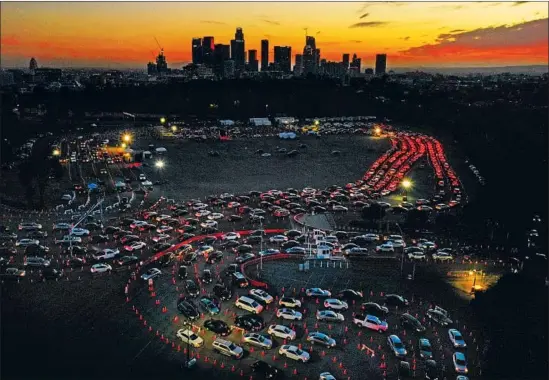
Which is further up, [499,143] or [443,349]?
[499,143]

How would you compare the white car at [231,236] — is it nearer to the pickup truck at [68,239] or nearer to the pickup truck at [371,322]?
the pickup truck at [68,239]

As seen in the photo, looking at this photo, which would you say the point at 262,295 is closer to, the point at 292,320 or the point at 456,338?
the point at 292,320

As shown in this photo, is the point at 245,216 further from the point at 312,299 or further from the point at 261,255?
the point at 312,299

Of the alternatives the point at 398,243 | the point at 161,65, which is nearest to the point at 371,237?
the point at 398,243

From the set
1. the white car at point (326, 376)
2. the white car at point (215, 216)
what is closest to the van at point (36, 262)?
the white car at point (215, 216)

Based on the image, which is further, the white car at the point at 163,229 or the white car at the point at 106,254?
the white car at the point at 163,229

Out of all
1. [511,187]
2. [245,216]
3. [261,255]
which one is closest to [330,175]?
[245,216]
